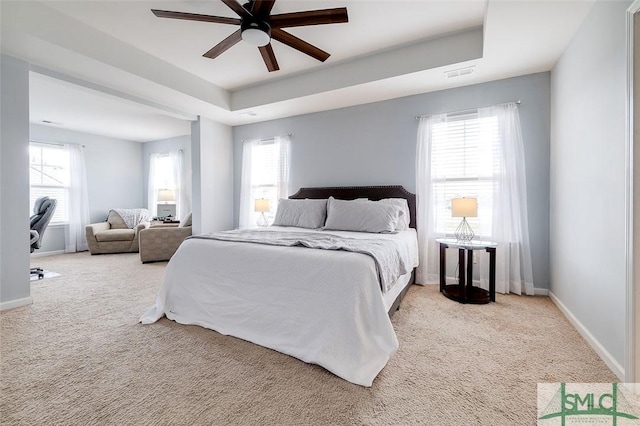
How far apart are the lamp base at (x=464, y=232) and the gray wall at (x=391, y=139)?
0.63 meters

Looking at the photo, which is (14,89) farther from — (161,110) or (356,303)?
(356,303)

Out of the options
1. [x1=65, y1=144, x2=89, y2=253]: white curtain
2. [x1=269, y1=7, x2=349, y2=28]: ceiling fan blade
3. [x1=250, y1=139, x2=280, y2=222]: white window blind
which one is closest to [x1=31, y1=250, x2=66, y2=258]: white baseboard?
[x1=65, y1=144, x2=89, y2=253]: white curtain

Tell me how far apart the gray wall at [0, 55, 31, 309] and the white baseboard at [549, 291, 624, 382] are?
4.86 metres

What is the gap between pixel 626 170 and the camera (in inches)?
62.9

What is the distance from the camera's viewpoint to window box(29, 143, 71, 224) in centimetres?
543

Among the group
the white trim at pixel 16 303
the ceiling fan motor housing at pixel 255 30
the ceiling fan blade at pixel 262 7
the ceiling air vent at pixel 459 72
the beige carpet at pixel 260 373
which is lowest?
the beige carpet at pixel 260 373

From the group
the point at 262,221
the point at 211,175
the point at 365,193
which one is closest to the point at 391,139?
the point at 365,193

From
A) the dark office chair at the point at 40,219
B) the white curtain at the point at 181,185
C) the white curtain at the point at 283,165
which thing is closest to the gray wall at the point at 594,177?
the white curtain at the point at 283,165

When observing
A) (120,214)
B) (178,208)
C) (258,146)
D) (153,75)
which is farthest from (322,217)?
(120,214)

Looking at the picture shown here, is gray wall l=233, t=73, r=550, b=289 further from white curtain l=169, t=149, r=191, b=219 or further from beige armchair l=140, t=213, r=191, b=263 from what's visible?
white curtain l=169, t=149, r=191, b=219

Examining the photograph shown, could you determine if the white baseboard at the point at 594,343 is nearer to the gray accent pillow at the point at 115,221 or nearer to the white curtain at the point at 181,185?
the white curtain at the point at 181,185

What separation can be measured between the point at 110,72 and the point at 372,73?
9.79 ft

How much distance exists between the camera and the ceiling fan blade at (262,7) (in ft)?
6.35

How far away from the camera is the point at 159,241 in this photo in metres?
4.83
